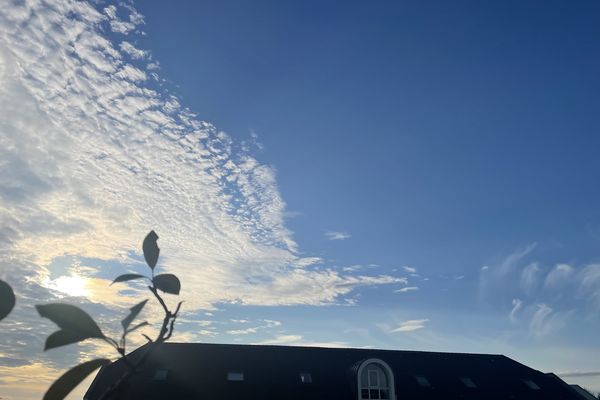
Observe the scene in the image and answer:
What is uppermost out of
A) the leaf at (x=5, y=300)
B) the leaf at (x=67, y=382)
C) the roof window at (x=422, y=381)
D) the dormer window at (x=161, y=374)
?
the roof window at (x=422, y=381)

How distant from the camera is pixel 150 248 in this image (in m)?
2.64

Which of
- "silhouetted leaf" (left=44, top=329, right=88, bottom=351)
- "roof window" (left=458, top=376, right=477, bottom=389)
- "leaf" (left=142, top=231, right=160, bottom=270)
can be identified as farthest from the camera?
"roof window" (left=458, top=376, right=477, bottom=389)

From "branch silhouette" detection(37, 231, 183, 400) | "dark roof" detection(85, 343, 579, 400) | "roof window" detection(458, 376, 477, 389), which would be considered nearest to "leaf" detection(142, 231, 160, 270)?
"branch silhouette" detection(37, 231, 183, 400)

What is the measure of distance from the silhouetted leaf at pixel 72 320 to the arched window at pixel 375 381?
30.7m

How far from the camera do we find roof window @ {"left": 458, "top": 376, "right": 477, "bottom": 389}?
110 ft

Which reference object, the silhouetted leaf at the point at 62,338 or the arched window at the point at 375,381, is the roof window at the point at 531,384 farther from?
the silhouetted leaf at the point at 62,338

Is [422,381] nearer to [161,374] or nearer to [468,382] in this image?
[468,382]

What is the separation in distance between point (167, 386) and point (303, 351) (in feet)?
36.8

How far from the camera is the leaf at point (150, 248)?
2619 millimetres

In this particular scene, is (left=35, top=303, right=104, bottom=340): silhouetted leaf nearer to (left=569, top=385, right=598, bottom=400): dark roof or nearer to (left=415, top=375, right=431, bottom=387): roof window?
(left=415, top=375, right=431, bottom=387): roof window

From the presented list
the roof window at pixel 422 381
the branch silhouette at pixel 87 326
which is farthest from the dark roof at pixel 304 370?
the branch silhouette at pixel 87 326

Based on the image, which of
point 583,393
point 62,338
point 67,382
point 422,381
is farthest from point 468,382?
point 62,338

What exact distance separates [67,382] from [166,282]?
714 millimetres

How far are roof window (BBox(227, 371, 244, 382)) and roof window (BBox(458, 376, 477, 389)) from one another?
668 inches
